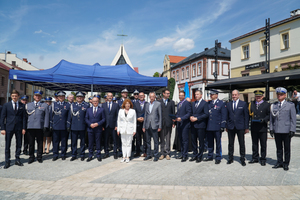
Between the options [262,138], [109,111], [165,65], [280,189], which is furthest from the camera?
[165,65]

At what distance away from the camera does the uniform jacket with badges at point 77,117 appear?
6.42m

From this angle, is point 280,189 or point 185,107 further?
point 185,107

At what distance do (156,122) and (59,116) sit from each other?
10.3 feet

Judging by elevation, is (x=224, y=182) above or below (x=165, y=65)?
below

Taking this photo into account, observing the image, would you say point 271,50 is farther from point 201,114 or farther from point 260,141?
point 201,114

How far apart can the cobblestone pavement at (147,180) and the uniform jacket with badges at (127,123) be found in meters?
0.98

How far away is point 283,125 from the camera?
5383 millimetres

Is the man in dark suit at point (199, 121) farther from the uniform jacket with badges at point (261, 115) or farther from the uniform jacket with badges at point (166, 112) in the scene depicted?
the uniform jacket with badges at point (261, 115)

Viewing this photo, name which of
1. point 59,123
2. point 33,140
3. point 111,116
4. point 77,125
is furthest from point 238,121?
point 33,140

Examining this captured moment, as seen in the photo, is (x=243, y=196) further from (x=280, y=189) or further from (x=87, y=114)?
(x=87, y=114)

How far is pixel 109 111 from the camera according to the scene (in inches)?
269

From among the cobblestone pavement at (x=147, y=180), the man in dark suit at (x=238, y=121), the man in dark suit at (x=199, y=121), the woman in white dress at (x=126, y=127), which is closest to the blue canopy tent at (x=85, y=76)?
the woman in white dress at (x=126, y=127)

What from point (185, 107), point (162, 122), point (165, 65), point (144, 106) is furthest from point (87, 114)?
point (165, 65)

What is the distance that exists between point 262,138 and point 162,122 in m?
2.96
